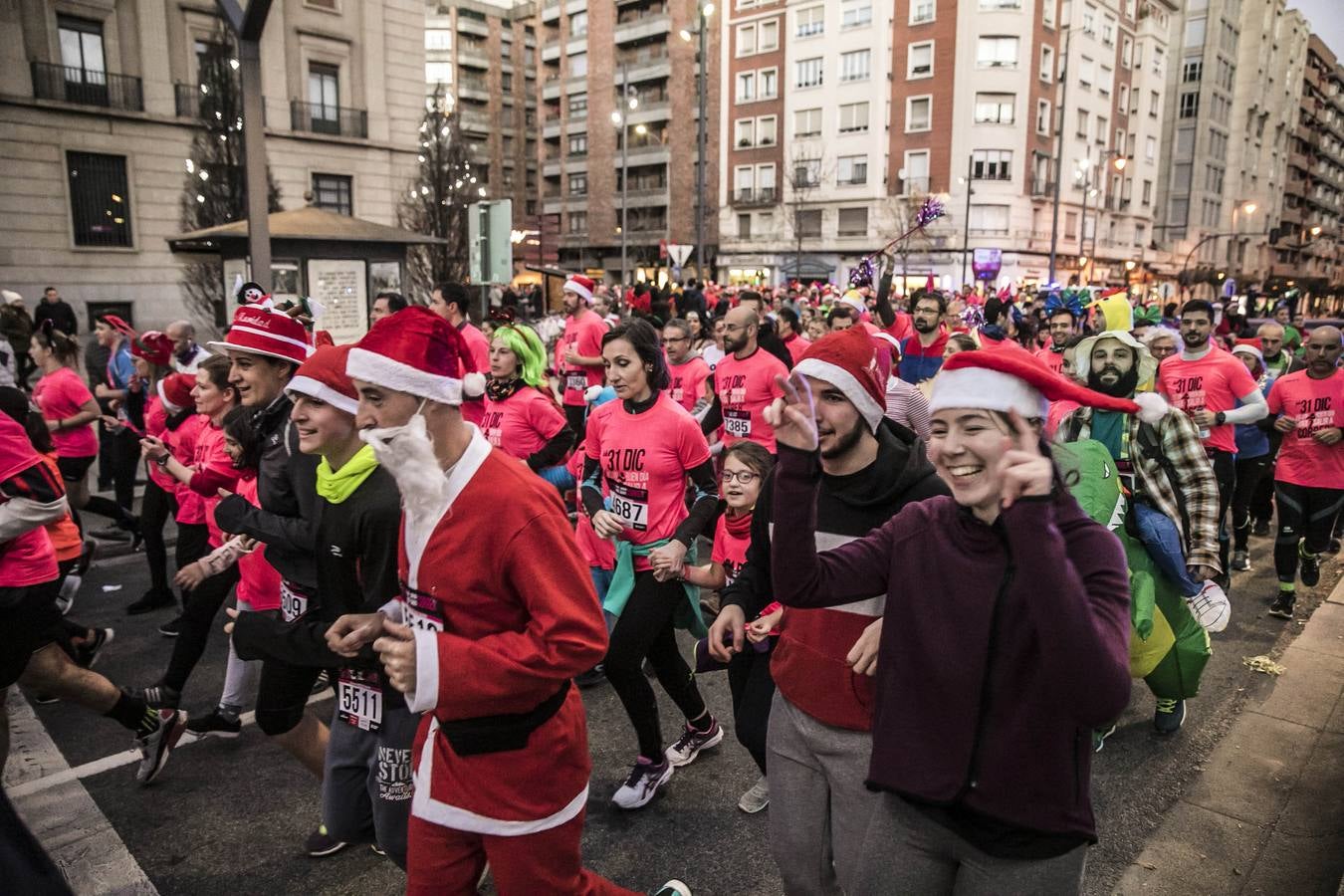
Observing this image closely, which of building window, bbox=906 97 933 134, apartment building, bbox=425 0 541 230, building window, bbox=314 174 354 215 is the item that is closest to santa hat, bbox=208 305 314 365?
building window, bbox=314 174 354 215

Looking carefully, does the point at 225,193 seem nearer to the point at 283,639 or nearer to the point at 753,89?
the point at 283,639

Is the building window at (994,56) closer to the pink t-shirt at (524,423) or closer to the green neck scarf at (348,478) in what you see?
the pink t-shirt at (524,423)

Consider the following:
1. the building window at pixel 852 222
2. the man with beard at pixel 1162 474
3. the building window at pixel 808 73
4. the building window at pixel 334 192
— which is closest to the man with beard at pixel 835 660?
the man with beard at pixel 1162 474

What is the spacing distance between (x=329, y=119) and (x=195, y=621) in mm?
31083

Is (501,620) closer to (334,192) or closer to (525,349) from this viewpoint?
(525,349)

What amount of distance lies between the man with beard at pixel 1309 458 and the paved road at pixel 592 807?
6.16 ft

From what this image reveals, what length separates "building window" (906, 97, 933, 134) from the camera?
169ft

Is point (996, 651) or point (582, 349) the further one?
point (582, 349)

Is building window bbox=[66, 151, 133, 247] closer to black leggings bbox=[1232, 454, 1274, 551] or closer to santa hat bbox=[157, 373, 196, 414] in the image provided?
santa hat bbox=[157, 373, 196, 414]

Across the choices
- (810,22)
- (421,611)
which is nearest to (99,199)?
(421,611)

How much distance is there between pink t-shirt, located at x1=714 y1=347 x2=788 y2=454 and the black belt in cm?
427

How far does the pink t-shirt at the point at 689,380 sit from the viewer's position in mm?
8000

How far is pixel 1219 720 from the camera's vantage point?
4977 millimetres

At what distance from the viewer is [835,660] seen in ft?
8.36
